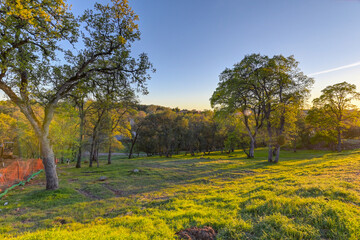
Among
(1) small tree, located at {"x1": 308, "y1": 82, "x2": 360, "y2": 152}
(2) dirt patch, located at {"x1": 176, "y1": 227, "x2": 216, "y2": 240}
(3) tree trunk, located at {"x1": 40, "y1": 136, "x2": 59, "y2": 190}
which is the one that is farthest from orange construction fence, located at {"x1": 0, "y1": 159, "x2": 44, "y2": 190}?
(1) small tree, located at {"x1": 308, "y1": 82, "x2": 360, "y2": 152}

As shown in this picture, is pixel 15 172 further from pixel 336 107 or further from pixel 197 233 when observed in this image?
pixel 336 107

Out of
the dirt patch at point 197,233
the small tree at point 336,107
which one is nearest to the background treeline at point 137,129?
the small tree at point 336,107

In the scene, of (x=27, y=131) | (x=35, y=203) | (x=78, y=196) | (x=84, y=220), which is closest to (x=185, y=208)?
(x=84, y=220)

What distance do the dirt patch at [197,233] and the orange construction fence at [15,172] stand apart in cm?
1498

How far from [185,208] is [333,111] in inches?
1858

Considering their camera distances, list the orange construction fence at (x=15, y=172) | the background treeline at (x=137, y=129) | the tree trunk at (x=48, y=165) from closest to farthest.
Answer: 1. the tree trunk at (x=48, y=165)
2. the orange construction fence at (x=15, y=172)
3. the background treeline at (x=137, y=129)

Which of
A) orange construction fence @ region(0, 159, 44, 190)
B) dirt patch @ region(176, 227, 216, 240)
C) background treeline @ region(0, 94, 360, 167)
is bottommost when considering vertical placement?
orange construction fence @ region(0, 159, 44, 190)

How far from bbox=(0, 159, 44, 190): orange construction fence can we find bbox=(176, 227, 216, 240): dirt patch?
49.1ft

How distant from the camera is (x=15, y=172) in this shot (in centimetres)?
1373

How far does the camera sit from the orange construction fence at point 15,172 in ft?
39.4

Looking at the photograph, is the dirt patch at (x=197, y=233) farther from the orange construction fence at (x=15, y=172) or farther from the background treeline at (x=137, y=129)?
the orange construction fence at (x=15, y=172)

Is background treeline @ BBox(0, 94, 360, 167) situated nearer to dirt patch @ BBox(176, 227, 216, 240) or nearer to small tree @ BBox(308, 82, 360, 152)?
small tree @ BBox(308, 82, 360, 152)

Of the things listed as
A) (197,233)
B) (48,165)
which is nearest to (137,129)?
(48,165)

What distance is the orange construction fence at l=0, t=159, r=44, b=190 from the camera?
1202 centimetres
